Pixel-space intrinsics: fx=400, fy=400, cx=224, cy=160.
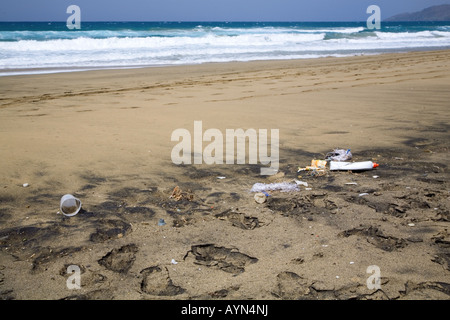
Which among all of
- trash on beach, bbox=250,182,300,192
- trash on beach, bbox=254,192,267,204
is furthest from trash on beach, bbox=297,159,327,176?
trash on beach, bbox=254,192,267,204

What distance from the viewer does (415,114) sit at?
6.64 m

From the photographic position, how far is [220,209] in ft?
11.4

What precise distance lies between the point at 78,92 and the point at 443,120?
7267 mm

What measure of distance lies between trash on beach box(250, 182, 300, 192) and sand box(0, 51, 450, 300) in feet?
0.28

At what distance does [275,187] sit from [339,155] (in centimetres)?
118

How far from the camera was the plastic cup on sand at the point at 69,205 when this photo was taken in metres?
3.30

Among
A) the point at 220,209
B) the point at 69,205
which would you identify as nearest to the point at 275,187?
the point at 220,209

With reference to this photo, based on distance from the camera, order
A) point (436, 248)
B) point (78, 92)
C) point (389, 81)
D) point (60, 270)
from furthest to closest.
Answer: point (389, 81), point (78, 92), point (436, 248), point (60, 270)

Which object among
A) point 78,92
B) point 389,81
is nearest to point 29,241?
point 78,92

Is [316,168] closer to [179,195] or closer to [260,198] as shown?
[260,198]

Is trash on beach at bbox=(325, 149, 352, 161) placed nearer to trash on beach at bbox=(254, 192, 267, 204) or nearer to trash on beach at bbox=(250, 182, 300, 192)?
trash on beach at bbox=(250, 182, 300, 192)

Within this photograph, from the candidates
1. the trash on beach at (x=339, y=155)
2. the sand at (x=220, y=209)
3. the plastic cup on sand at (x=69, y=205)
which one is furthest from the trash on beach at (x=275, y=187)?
the plastic cup on sand at (x=69, y=205)

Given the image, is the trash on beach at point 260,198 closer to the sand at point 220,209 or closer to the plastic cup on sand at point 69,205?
the sand at point 220,209
